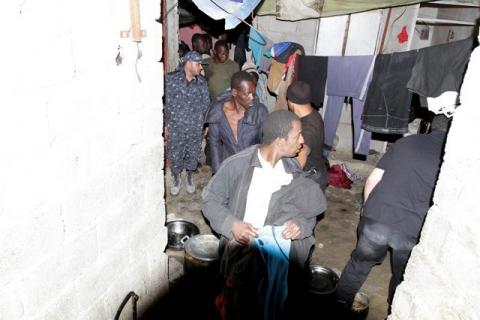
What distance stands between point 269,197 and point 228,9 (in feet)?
11.5

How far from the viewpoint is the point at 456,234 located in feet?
7.36

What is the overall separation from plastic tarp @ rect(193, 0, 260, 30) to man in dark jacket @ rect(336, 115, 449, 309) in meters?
3.17

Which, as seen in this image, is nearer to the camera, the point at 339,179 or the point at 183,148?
the point at 183,148

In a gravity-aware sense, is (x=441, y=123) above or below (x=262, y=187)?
above

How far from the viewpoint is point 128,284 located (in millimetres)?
3256

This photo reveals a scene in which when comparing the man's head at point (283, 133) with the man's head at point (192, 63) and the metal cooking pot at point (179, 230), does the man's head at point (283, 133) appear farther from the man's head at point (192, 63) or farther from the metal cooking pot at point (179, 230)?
the man's head at point (192, 63)

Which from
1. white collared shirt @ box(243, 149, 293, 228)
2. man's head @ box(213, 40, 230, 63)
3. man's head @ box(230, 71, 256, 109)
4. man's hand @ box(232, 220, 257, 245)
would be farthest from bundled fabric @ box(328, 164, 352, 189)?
man's hand @ box(232, 220, 257, 245)

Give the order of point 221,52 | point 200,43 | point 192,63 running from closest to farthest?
point 192,63 < point 221,52 < point 200,43

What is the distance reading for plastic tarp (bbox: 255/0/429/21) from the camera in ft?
21.5

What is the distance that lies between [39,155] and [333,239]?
458cm

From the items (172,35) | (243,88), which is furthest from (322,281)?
(172,35)

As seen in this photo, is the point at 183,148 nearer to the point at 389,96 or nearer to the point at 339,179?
the point at 339,179

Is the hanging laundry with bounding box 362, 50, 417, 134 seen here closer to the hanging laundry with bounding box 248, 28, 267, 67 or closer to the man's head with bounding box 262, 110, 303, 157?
the hanging laundry with bounding box 248, 28, 267, 67

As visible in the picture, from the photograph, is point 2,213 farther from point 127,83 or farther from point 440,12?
point 440,12
